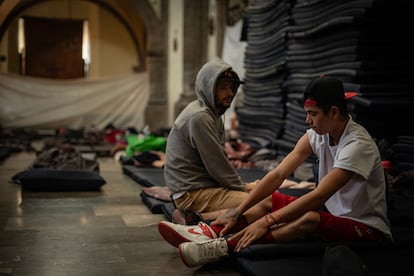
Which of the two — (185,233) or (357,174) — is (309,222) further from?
(185,233)

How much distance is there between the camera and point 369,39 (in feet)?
17.5

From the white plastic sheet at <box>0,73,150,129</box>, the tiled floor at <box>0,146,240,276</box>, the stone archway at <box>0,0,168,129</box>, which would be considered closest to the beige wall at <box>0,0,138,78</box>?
the stone archway at <box>0,0,168,129</box>

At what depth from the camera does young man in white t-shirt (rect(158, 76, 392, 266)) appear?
9.55 ft

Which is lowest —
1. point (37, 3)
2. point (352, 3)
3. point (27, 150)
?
point (27, 150)

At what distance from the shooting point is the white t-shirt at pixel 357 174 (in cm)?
288

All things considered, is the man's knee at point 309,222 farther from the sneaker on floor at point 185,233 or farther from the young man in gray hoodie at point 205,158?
the young man in gray hoodie at point 205,158

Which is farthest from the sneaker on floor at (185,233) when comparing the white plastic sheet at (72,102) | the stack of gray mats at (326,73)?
the white plastic sheet at (72,102)

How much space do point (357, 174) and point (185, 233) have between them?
89cm

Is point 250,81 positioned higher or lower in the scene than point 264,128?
higher

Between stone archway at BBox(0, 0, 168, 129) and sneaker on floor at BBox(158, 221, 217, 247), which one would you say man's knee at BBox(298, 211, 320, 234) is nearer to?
sneaker on floor at BBox(158, 221, 217, 247)

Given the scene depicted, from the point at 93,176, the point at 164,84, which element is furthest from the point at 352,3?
the point at 164,84

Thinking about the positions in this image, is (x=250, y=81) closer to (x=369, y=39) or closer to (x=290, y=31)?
(x=290, y=31)

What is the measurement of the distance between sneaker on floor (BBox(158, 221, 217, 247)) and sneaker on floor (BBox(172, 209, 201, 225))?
1.39ft

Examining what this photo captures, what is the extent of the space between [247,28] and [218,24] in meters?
2.80
